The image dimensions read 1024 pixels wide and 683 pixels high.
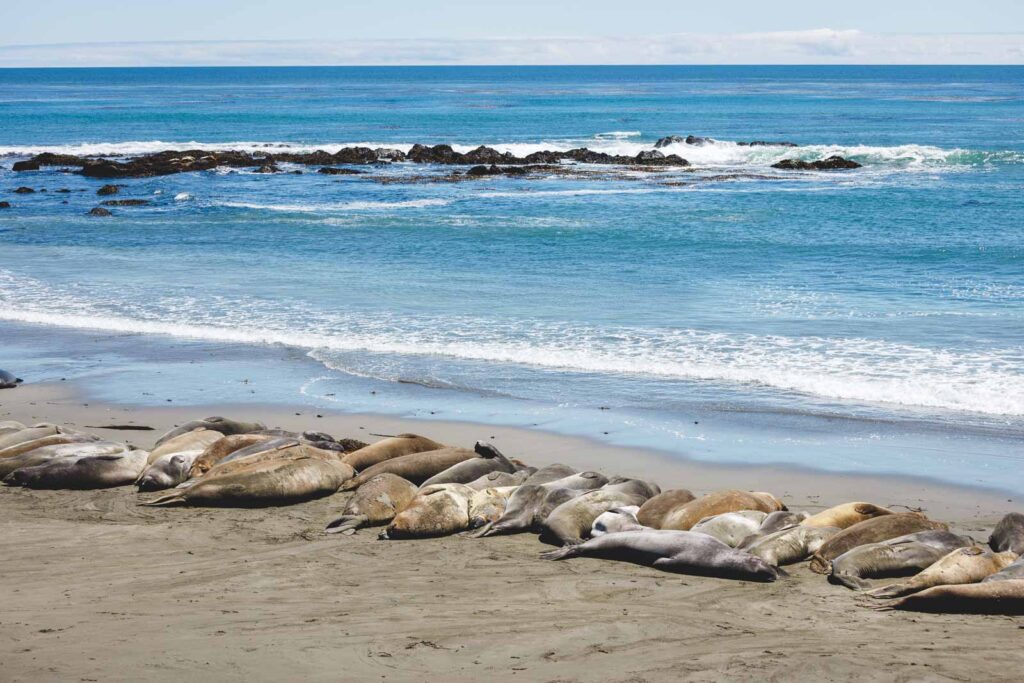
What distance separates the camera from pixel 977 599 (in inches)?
278

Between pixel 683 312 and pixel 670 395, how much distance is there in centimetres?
482

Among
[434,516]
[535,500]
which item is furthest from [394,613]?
[535,500]

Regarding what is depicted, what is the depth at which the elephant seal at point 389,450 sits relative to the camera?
10578 millimetres

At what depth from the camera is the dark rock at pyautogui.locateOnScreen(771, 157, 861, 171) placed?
1697 inches

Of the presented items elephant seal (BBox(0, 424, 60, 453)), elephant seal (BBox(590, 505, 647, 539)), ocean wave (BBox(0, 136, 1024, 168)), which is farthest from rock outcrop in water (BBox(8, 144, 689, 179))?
elephant seal (BBox(590, 505, 647, 539))

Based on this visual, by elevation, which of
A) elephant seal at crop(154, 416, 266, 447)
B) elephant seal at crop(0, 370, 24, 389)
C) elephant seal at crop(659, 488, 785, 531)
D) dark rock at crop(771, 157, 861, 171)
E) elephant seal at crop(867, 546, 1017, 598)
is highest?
dark rock at crop(771, 157, 861, 171)

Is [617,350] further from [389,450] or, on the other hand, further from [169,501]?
[169,501]

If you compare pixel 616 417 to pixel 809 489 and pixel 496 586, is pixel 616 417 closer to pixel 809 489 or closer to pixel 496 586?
pixel 809 489

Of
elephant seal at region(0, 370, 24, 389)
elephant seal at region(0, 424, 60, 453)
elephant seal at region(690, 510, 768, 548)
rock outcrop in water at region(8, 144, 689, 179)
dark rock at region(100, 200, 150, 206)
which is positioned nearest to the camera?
elephant seal at region(690, 510, 768, 548)

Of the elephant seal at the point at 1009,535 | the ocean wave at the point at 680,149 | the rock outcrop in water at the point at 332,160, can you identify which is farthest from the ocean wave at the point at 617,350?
the ocean wave at the point at 680,149

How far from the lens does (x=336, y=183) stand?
39.9m

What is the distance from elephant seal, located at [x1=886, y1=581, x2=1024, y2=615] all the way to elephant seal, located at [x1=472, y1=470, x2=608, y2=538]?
301 centimetres

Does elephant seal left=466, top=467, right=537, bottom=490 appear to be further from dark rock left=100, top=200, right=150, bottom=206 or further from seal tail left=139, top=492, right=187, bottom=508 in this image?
dark rock left=100, top=200, right=150, bottom=206

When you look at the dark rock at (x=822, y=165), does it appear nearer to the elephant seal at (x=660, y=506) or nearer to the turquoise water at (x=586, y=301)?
the turquoise water at (x=586, y=301)
